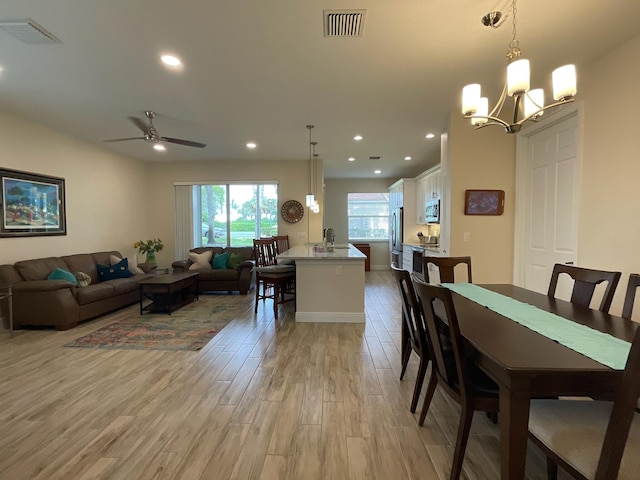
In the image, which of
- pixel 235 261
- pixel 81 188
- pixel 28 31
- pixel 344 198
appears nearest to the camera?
pixel 28 31

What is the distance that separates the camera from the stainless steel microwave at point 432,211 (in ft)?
19.6

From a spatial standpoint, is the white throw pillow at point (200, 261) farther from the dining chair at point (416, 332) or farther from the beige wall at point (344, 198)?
the dining chair at point (416, 332)

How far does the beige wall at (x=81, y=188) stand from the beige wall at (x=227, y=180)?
27cm

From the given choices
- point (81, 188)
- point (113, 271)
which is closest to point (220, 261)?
point (113, 271)

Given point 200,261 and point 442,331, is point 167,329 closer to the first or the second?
point 200,261

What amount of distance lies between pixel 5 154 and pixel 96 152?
1577 mm

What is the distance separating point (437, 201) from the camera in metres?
5.96

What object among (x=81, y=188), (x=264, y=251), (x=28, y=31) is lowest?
(x=264, y=251)

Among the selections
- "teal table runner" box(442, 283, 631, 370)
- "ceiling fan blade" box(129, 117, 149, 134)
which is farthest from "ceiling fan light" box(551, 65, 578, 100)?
"ceiling fan blade" box(129, 117, 149, 134)

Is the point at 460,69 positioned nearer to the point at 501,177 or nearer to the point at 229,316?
the point at 501,177

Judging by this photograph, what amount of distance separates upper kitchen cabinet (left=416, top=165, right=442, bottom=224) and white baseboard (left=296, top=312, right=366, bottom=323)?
297 centimetres

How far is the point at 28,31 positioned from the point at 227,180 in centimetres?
460

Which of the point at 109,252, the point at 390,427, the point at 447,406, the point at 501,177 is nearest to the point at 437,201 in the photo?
the point at 501,177

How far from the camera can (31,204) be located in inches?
173
